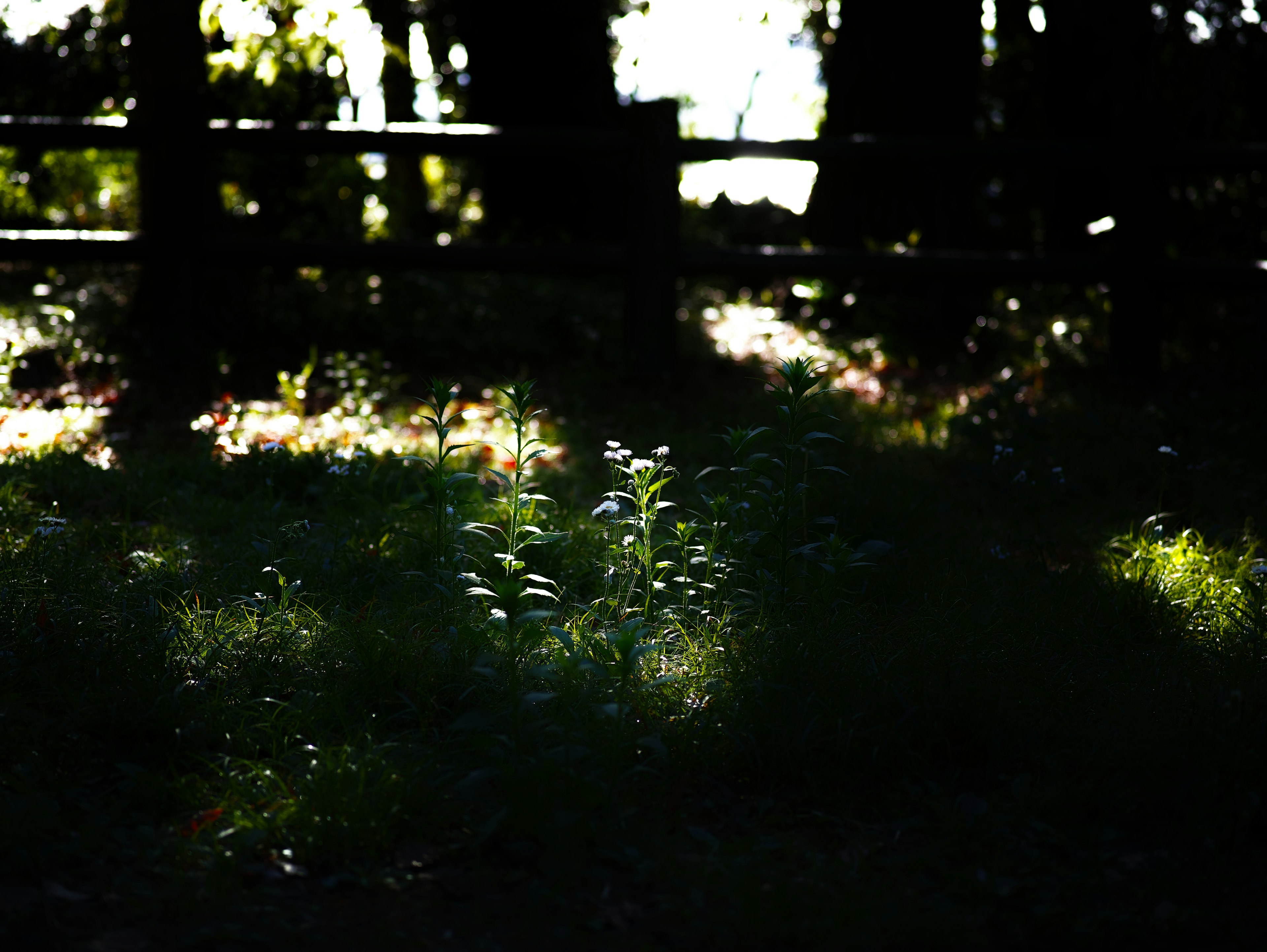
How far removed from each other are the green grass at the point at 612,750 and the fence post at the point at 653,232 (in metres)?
2.93

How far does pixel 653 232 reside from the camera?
6.53 m

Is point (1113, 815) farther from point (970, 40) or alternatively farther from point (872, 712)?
point (970, 40)

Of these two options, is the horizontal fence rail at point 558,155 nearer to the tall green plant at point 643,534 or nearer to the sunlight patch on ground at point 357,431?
the sunlight patch on ground at point 357,431

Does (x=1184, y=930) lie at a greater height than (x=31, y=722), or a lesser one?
lesser

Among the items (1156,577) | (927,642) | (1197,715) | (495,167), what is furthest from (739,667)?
(495,167)

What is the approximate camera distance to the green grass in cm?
215

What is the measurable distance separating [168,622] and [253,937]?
4.30 ft

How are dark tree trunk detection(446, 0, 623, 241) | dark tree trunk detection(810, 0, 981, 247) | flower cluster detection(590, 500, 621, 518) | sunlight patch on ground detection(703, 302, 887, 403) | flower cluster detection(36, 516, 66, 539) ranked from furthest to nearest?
dark tree trunk detection(446, 0, 623, 241), dark tree trunk detection(810, 0, 981, 247), sunlight patch on ground detection(703, 302, 887, 403), flower cluster detection(36, 516, 66, 539), flower cluster detection(590, 500, 621, 518)

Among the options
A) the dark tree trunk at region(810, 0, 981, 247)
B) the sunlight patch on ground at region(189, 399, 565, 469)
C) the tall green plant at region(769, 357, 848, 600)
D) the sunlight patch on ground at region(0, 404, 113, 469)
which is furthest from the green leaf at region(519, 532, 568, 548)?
the dark tree trunk at region(810, 0, 981, 247)

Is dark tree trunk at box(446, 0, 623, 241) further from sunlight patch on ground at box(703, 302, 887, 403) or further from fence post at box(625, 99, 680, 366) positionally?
fence post at box(625, 99, 680, 366)

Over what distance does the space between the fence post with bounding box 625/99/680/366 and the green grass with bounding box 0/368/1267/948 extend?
Answer: 2.93 m

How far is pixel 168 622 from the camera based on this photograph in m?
3.06

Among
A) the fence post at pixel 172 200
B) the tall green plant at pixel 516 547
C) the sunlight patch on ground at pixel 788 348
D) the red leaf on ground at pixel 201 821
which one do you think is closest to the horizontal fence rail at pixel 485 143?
the fence post at pixel 172 200

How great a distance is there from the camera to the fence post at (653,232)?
643 cm
